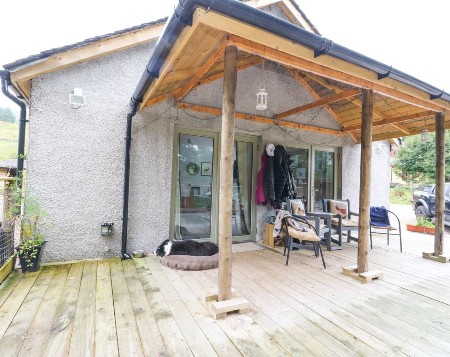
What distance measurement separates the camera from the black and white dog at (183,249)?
359 centimetres

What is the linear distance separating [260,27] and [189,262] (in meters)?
2.79

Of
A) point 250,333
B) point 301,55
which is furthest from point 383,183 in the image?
point 250,333

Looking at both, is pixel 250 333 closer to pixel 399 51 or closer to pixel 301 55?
pixel 301 55

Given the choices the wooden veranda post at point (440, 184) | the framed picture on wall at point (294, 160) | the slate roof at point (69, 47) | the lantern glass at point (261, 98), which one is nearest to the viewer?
the slate roof at point (69, 47)

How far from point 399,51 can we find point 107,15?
16307 mm

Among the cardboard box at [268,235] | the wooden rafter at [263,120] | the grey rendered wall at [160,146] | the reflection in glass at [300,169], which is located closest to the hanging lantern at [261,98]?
the wooden rafter at [263,120]

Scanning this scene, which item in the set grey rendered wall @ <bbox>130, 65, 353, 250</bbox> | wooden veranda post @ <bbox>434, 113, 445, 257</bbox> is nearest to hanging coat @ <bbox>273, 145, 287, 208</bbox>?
A: grey rendered wall @ <bbox>130, 65, 353, 250</bbox>

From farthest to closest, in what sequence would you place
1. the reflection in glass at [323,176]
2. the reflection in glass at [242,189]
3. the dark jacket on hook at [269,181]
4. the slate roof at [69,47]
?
the reflection in glass at [323,176]
the reflection in glass at [242,189]
the dark jacket on hook at [269,181]
the slate roof at [69,47]

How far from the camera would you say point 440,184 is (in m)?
4.00

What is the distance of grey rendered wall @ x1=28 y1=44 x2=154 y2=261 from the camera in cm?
328

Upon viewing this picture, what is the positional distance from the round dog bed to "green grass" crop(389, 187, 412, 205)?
16.8m

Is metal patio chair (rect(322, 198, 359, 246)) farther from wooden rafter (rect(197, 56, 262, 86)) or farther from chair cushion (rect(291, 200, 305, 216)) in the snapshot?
wooden rafter (rect(197, 56, 262, 86))

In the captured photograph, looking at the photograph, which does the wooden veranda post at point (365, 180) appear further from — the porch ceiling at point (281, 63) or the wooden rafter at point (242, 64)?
the wooden rafter at point (242, 64)

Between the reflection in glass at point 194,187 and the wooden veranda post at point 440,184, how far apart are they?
147 inches
